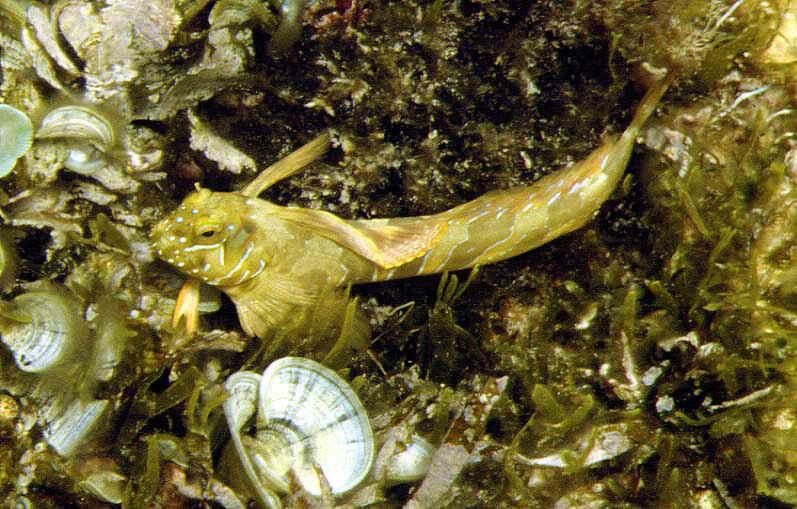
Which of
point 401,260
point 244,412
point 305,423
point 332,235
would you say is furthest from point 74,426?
point 401,260

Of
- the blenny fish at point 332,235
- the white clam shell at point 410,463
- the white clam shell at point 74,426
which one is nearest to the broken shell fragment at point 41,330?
the white clam shell at point 74,426

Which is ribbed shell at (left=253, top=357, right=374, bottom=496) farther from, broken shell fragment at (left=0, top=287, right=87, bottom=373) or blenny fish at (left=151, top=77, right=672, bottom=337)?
broken shell fragment at (left=0, top=287, right=87, bottom=373)

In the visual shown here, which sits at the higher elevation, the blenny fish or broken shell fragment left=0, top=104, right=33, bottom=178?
broken shell fragment left=0, top=104, right=33, bottom=178

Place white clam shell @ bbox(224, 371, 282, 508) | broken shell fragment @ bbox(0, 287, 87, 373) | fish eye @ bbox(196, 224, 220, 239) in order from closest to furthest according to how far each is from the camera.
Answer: white clam shell @ bbox(224, 371, 282, 508) < broken shell fragment @ bbox(0, 287, 87, 373) < fish eye @ bbox(196, 224, 220, 239)

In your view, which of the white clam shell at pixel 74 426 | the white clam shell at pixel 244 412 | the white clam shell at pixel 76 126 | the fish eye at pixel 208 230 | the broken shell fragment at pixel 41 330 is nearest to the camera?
the white clam shell at pixel 244 412

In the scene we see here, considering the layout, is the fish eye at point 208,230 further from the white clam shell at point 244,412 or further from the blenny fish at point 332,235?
the white clam shell at point 244,412

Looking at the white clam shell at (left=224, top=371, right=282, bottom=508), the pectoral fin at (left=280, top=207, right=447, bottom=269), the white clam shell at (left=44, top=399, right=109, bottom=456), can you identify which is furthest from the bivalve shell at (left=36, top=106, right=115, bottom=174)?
the white clam shell at (left=224, top=371, right=282, bottom=508)

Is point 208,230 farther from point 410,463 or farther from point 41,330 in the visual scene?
point 410,463
